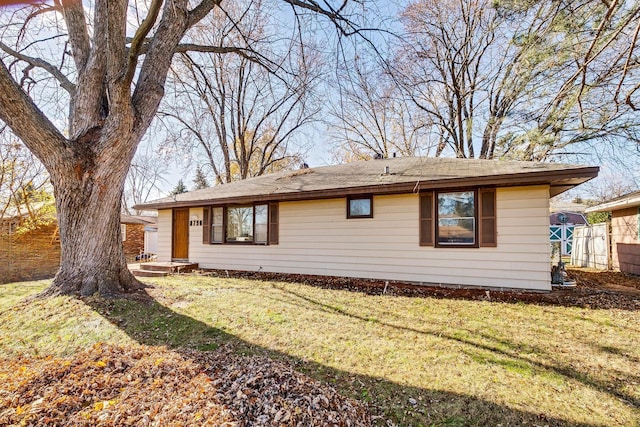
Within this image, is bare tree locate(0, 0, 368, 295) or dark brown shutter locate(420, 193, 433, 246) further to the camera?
dark brown shutter locate(420, 193, 433, 246)

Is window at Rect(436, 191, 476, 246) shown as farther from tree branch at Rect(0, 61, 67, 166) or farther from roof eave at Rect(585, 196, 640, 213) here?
tree branch at Rect(0, 61, 67, 166)

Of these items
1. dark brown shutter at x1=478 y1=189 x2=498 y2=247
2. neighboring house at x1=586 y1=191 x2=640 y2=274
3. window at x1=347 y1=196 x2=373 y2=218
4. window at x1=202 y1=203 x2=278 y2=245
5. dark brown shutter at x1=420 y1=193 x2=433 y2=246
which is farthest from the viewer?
window at x1=202 y1=203 x2=278 y2=245

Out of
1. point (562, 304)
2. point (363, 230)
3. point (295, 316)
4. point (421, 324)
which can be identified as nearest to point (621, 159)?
point (562, 304)

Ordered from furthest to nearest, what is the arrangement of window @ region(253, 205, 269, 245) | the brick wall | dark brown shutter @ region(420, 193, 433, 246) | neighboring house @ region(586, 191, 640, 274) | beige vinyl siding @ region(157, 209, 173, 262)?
the brick wall → beige vinyl siding @ region(157, 209, 173, 262) → window @ region(253, 205, 269, 245) → neighboring house @ region(586, 191, 640, 274) → dark brown shutter @ region(420, 193, 433, 246)

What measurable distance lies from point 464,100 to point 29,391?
54.0ft

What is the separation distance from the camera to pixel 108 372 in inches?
107

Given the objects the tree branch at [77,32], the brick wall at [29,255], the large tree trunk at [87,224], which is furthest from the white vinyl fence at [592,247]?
the brick wall at [29,255]

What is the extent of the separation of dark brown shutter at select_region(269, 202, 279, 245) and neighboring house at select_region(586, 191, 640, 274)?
9.33 metres

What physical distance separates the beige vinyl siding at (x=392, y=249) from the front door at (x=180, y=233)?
0.57 metres

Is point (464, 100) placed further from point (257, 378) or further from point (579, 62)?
point (257, 378)

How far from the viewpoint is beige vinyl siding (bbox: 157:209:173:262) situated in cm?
1042

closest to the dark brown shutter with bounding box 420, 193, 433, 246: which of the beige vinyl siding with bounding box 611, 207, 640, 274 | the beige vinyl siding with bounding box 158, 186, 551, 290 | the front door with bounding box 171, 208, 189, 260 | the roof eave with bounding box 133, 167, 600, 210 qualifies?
the beige vinyl siding with bounding box 158, 186, 551, 290

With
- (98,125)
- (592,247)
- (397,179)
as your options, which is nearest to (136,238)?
(98,125)

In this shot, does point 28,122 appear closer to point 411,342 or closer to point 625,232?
point 411,342
